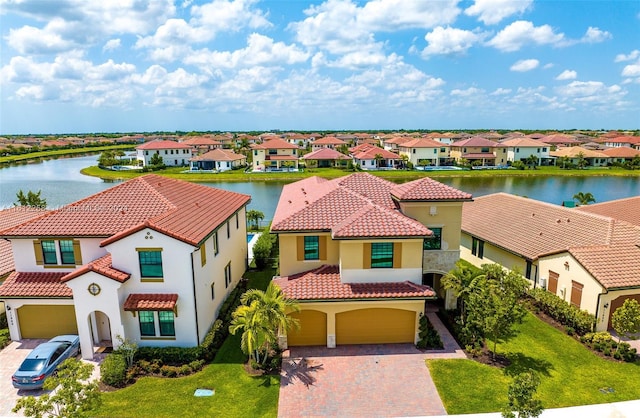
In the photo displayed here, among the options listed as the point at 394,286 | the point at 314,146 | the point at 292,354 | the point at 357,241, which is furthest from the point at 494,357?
the point at 314,146

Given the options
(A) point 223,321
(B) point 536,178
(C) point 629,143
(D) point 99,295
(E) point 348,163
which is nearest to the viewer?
(D) point 99,295

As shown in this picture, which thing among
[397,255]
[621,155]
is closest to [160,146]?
[397,255]

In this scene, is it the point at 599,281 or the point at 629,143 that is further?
the point at 629,143

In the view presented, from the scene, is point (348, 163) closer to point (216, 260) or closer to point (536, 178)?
point (536, 178)

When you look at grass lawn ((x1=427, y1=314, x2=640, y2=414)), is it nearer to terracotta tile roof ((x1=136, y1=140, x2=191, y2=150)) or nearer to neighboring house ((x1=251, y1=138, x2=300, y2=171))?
neighboring house ((x1=251, y1=138, x2=300, y2=171))

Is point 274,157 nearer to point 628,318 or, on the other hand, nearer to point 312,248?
point 312,248

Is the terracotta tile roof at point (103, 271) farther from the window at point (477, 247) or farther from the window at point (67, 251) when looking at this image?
A: the window at point (477, 247)

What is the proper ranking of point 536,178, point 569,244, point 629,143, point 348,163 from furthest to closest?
point 629,143 → point 348,163 → point 536,178 → point 569,244

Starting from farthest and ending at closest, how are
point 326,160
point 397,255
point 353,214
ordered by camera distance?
point 326,160, point 353,214, point 397,255
